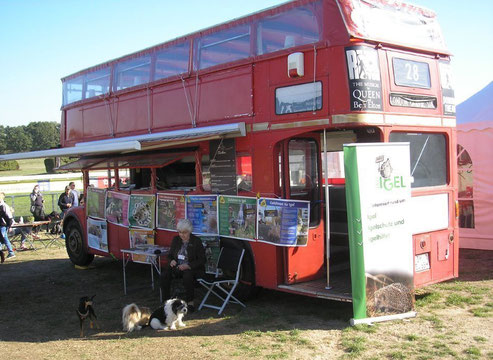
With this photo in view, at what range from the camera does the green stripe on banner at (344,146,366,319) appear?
18.6 feet

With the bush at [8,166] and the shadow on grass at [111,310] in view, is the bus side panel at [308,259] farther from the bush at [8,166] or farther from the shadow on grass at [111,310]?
the bush at [8,166]

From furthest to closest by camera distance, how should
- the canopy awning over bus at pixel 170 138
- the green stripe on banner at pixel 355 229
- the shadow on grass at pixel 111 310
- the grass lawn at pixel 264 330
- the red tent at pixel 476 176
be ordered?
the red tent at pixel 476 176, the canopy awning over bus at pixel 170 138, the shadow on grass at pixel 111 310, the green stripe on banner at pixel 355 229, the grass lawn at pixel 264 330

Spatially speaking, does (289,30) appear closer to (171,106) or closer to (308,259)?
(171,106)

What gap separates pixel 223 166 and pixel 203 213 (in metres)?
0.83

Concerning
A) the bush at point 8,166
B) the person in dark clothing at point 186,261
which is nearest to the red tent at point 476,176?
the person in dark clothing at point 186,261

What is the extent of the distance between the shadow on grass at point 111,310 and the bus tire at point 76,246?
0.57 metres

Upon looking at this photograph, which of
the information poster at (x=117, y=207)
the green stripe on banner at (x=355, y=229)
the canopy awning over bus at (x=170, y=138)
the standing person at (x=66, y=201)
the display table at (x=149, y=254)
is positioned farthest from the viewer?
the standing person at (x=66, y=201)

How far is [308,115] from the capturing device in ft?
20.3

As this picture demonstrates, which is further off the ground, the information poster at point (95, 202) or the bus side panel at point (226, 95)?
the bus side panel at point (226, 95)

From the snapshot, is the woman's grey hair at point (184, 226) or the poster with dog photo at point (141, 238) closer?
the woman's grey hair at point (184, 226)

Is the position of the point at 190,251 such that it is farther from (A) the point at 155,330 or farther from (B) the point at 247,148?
(B) the point at 247,148

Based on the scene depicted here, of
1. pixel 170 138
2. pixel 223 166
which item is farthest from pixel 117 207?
pixel 223 166

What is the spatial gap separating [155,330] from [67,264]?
5.85 meters

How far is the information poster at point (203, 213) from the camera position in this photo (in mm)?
7453
